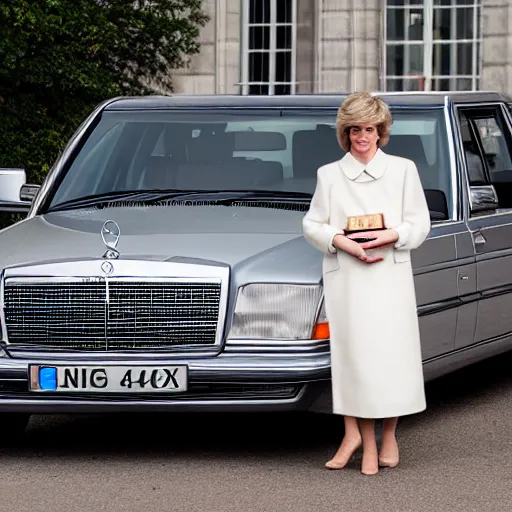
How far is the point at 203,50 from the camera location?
27656mm

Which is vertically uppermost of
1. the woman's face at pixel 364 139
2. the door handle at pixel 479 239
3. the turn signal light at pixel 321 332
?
the woman's face at pixel 364 139

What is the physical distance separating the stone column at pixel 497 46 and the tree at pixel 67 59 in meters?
5.74

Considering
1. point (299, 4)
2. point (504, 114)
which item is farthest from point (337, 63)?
point (504, 114)

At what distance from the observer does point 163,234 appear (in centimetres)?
866

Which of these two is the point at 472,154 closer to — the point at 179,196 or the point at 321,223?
the point at 179,196

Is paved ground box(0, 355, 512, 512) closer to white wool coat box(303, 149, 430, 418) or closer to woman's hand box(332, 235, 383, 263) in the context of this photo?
white wool coat box(303, 149, 430, 418)

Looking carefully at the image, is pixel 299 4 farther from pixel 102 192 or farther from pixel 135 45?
pixel 102 192

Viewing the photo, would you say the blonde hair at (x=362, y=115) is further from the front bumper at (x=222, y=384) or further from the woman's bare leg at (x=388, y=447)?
the woman's bare leg at (x=388, y=447)

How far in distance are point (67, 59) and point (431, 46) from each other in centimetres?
812

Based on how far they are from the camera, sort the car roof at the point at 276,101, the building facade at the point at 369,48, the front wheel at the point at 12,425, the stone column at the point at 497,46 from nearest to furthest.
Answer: the front wheel at the point at 12,425 < the car roof at the point at 276,101 < the stone column at the point at 497,46 < the building facade at the point at 369,48

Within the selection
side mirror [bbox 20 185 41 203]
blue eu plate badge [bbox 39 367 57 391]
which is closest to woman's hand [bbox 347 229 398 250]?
blue eu plate badge [bbox 39 367 57 391]

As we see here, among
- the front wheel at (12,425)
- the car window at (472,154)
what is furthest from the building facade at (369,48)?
the front wheel at (12,425)

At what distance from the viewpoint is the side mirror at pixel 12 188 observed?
396 inches

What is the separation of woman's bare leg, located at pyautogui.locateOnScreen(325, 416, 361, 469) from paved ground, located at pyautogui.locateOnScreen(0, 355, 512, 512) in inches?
2.2
